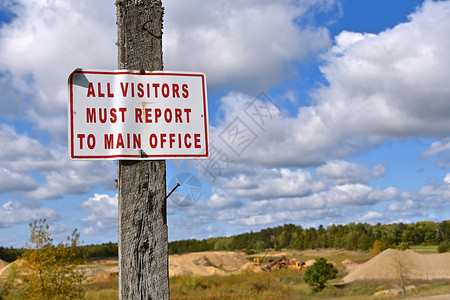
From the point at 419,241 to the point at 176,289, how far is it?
220ft

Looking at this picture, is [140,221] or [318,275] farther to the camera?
[318,275]

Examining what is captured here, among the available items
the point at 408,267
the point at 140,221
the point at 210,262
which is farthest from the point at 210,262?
the point at 140,221

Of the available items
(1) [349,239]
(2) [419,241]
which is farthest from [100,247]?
(2) [419,241]

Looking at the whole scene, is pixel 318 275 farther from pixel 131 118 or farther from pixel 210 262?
pixel 131 118

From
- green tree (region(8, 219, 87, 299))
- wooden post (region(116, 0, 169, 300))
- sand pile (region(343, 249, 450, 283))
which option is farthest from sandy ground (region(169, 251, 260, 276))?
wooden post (region(116, 0, 169, 300))

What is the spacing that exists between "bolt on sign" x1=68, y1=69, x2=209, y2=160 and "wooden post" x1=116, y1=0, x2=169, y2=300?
101mm

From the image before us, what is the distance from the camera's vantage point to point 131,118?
2809mm

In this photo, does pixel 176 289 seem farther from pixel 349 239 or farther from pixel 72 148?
pixel 349 239

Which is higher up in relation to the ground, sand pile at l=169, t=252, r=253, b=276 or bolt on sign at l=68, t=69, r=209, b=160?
bolt on sign at l=68, t=69, r=209, b=160

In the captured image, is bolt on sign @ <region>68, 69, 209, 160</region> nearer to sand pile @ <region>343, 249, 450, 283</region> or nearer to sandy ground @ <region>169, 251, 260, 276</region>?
sand pile @ <region>343, 249, 450, 283</region>

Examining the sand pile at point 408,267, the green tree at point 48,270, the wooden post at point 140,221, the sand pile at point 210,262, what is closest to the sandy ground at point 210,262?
the sand pile at point 210,262

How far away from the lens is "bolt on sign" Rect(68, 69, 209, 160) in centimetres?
279

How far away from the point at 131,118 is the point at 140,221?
2.27 ft

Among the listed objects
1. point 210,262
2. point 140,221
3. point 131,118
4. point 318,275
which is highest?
point 131,118
